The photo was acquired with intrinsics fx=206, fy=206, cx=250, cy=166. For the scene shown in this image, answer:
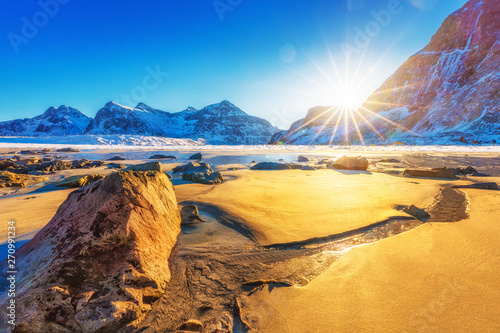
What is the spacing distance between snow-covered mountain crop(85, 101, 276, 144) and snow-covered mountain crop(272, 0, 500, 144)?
66244mm

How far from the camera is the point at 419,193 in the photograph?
5.25m

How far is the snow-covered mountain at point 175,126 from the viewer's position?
501 feet

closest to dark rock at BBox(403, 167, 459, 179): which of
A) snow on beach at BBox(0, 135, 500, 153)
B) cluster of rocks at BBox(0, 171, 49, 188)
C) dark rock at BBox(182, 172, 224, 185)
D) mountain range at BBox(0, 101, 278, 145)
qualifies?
dark rock at BBox(182, 172, 224, 185)

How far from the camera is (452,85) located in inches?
2958

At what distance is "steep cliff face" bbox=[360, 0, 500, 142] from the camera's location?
5781 centimetres

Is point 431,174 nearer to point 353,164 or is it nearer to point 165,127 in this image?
point 353,164

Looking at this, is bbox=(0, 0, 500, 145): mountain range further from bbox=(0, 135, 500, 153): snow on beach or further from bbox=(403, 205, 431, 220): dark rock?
bbox=(403, 205, 431, 220): dark rock

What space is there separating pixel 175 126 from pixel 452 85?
585ft

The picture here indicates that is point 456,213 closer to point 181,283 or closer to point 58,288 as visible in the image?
point 181,283

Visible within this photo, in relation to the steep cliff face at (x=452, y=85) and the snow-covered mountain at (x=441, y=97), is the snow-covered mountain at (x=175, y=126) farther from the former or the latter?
the steep cliff face at (x=452, y=85)

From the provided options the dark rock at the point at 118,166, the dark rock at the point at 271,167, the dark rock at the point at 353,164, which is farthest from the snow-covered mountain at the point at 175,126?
the dark rock at the point at 353,164

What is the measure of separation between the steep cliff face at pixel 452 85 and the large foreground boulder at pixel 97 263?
69856 millimetres

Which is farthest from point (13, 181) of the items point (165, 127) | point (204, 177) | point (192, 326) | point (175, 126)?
point (175, 126)

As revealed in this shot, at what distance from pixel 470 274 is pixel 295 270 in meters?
1.73
